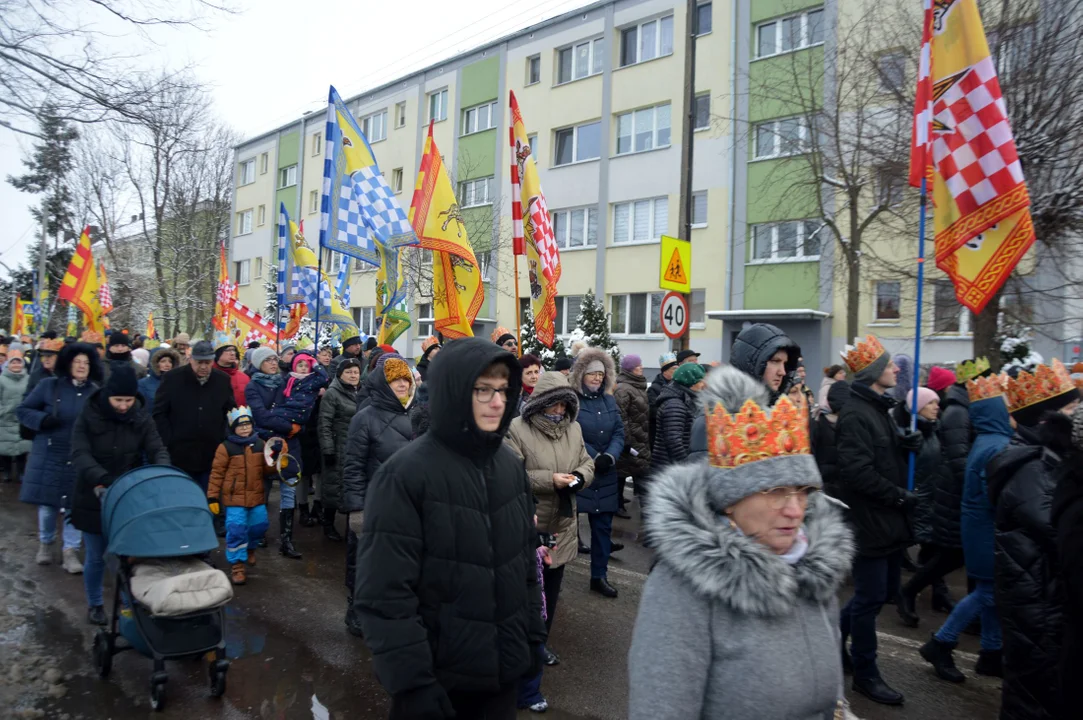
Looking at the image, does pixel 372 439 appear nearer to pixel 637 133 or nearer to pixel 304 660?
pixel 304 660

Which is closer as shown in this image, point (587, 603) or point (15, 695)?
point (15, 695)

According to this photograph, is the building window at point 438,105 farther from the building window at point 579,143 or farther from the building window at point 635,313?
the building window at point 635,313

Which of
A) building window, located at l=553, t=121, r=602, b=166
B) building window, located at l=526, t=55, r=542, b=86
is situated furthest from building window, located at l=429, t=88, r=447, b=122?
building window, located at l=553, t=121, r=602, b=166

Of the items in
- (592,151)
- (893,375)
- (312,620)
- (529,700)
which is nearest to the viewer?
(529,700)

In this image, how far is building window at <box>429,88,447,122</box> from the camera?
33.3m

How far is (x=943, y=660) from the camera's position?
5.09 metres

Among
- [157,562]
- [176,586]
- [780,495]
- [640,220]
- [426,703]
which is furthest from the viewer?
[640,220]

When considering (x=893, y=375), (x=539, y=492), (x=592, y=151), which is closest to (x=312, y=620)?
Answer: (x=539, y=492)

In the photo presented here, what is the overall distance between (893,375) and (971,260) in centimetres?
196

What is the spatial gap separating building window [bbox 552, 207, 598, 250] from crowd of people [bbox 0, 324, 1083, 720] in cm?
1826

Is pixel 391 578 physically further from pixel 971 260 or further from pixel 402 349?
pixel 402 349

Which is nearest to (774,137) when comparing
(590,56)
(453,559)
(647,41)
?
(647,41)

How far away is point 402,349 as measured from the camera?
3500 centimetres

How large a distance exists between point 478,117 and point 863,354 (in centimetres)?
2931
